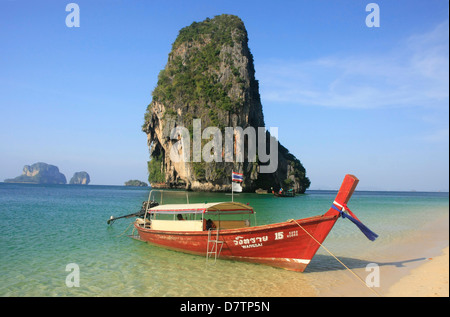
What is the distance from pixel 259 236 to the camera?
30.0ft

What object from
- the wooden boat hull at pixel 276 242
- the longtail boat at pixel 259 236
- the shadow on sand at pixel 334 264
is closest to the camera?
the longtail boat at pixel 259 236

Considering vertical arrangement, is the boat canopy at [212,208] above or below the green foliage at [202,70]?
below

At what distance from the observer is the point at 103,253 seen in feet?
36.8

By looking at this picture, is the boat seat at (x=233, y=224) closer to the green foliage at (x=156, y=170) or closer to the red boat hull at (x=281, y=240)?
the red boat hull at (x=281, y=240)

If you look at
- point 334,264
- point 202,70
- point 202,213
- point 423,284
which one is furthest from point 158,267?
point 202,70

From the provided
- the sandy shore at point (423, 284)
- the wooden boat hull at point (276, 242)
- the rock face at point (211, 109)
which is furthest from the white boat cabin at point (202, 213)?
the rock face at point (211, 109)

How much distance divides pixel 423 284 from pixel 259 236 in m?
4.14

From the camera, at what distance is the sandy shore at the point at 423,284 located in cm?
632

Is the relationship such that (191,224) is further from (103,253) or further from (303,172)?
(303,172)

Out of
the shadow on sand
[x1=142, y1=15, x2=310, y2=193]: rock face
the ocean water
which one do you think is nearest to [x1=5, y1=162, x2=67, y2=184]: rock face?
[x1=142, y1=15, x2=310, y2=193]: rock face

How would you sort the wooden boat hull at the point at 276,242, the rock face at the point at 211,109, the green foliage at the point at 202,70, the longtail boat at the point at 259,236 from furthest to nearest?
1. the green foliage at the point at 202,70
2. the rock face at the point at 211,109
3. the wooden boat hull at the point at 276,242
4. the longtail boat at the point at 259,236

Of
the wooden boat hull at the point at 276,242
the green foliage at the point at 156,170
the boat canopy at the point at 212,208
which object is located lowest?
the wooden boat hull at the point at 276,242

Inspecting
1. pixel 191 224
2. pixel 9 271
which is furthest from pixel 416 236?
pixel 9 271

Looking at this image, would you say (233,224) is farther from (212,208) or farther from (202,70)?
(202,70)
